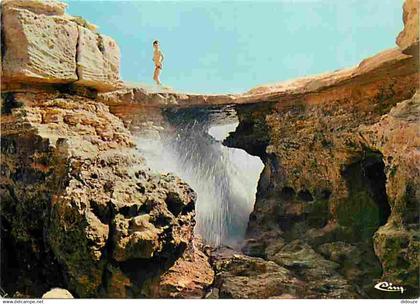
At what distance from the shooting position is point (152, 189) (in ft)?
37.1

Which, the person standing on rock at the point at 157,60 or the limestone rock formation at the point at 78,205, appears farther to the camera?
the person standing on rock at the point at 157,60

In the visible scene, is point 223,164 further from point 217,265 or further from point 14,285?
point 14,285

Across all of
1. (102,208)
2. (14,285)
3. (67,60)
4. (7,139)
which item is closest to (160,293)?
(102,208)

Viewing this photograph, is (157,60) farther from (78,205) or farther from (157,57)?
(78,205)

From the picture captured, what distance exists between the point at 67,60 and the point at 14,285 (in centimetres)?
441

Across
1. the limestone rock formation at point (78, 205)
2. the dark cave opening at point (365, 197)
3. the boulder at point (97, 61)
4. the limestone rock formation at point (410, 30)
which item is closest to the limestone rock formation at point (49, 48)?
the boulder at point (97, 61)

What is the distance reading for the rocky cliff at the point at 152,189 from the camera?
33.5ft

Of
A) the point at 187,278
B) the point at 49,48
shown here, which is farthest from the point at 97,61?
the point at 187,278

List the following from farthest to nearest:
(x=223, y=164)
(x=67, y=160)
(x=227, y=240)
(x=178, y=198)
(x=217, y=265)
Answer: (x=223, y=164)
(x=227, y=240)
(x=217, y=265)
(x=178, y=198)
(x=67, y=160)

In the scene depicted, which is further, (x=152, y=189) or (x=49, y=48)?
(x=152, y=189)

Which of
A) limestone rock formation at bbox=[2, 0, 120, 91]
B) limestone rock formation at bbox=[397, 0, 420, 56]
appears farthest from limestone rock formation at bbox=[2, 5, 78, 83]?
limestone rock formation at bbox=[397, 0, 420, 56]

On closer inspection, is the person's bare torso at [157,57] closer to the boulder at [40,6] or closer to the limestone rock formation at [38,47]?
the limestone rock formation at [38,47]

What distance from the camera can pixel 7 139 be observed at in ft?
36.5

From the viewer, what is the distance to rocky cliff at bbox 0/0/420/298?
10203mm
